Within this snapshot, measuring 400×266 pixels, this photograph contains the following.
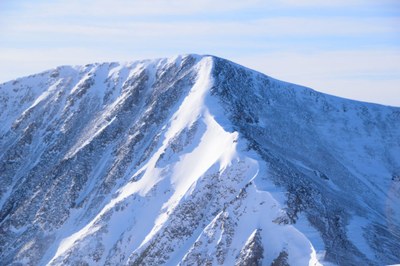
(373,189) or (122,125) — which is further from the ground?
(373,189)

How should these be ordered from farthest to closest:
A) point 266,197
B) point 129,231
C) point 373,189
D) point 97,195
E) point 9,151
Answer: point 9,151 < point 373,189 < point 97,195 < point 129,231 < point 266,197

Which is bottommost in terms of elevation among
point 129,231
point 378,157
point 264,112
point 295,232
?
point 129,231

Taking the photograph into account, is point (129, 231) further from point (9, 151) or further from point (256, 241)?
point (9, 151)

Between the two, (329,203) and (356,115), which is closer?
(329,203)

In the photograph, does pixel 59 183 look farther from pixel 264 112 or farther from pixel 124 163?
pixel 264 112

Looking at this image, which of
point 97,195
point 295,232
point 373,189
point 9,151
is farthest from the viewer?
point 9,151

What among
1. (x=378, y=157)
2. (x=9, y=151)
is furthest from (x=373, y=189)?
(x=9, y=151)
